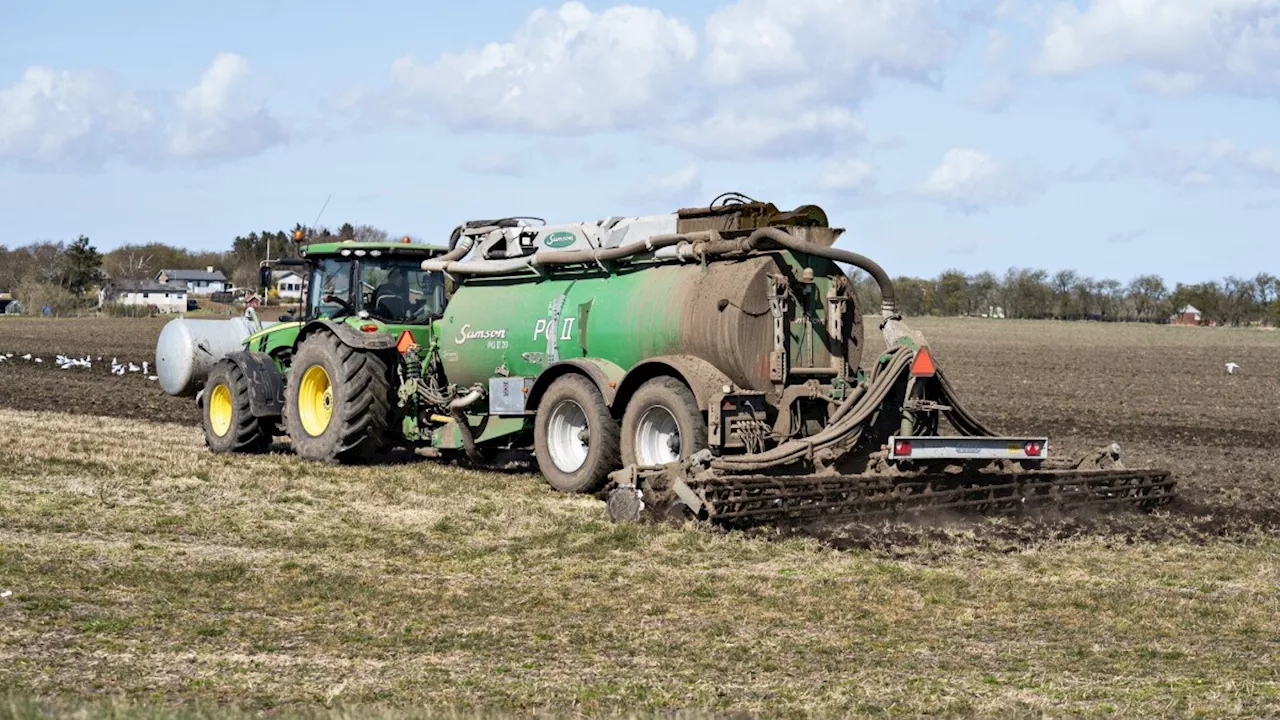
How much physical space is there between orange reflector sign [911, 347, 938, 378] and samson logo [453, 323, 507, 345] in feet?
15.4

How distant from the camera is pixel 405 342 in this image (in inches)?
642

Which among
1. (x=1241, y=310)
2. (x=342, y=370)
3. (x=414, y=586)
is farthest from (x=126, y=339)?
(x=1241, y=310)

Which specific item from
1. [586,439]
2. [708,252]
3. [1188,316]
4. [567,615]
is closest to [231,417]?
[586,439]

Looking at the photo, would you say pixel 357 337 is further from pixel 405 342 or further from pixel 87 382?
pixel 87 382

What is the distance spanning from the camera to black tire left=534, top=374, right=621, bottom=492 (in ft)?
44.8

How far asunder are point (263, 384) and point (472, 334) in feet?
9.41

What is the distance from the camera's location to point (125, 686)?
256 inches

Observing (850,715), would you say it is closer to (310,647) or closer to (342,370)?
(310,647)

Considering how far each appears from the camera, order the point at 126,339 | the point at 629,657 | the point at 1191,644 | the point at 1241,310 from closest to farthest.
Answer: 1. the point at 629,657
2. the point at 1191,644
3. the point at 126,339
4. the point at 1241,310

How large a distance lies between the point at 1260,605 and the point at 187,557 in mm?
6865

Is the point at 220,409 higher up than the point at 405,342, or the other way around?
the point at 405,342

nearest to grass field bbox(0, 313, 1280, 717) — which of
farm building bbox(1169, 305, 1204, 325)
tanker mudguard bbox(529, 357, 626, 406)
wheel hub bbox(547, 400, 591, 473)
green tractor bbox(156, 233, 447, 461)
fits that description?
wheel hub bbox(547, 400, 591, 473)

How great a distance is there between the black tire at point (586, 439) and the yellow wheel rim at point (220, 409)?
4.90 metres

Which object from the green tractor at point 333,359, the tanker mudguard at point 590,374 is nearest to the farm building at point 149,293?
the green tractor at point 333,359
